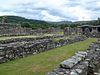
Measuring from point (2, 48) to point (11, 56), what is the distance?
1.04 meters

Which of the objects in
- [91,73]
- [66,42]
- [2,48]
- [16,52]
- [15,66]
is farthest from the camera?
[66,42]

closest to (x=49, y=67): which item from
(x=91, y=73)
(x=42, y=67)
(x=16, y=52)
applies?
(x=42, y=67)

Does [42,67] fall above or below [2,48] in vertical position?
below

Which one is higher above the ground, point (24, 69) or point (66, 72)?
point (66, 72)

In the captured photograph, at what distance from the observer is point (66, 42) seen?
28.6 metres

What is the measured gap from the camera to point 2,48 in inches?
515

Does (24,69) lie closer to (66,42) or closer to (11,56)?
(11,56)

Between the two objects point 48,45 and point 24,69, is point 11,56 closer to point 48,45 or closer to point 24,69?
point 24,69

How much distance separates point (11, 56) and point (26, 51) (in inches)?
89.7

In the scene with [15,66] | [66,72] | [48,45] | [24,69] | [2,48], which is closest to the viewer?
[66,72]

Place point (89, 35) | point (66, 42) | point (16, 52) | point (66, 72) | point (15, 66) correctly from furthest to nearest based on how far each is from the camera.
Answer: point (89, 35) → point (66, 42) → point (16, 52) → point (15, 66) → point (66, 72)

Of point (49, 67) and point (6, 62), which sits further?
point (6, 62)

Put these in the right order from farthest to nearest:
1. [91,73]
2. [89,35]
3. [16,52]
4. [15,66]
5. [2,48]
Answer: [89,35], [16,52], [2,48], [15,66], [91,73]

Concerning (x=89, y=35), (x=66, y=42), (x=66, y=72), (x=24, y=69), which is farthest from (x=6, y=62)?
(x=89, y=35)
